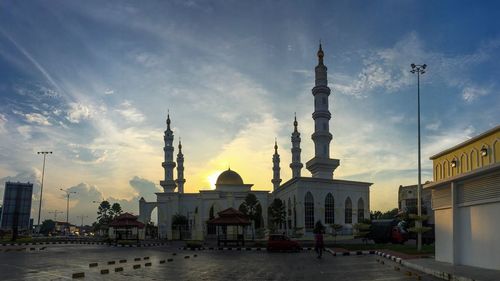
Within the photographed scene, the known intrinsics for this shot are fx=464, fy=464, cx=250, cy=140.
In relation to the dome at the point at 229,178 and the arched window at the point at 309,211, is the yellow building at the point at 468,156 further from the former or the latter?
the dome at the point at 229,178

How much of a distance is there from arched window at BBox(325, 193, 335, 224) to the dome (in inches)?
1065

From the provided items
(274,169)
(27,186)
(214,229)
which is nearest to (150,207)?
(214,229)

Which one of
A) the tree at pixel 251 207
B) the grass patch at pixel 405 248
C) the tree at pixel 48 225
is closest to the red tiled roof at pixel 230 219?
the grass patch at pixel 405 248

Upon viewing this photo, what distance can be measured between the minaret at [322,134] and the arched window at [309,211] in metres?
4.77

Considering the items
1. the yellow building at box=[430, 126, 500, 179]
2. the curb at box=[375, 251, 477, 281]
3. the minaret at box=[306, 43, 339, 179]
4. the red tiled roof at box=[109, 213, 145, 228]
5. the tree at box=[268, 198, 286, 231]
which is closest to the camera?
the curb at box=[375, 251, 477, 281]

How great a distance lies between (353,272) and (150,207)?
248 ft

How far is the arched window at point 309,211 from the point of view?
5798cm

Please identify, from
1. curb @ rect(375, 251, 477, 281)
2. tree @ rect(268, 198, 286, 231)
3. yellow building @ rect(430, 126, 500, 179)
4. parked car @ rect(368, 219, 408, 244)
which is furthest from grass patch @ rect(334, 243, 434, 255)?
tree @ rect(268, 198, 286, 231)

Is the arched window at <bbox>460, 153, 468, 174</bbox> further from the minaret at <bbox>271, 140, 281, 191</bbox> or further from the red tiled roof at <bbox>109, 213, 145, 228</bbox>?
the minaret at <bbox>271, 140, 281, 191</bbox>

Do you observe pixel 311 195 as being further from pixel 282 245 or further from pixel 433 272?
pixel 433 272

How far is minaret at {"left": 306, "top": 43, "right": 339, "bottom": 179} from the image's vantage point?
201 feet

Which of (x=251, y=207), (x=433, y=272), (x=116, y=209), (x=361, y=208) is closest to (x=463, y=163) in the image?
(x=433, y=272)

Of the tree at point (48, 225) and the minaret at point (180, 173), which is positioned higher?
the minaret at point (180, 173)

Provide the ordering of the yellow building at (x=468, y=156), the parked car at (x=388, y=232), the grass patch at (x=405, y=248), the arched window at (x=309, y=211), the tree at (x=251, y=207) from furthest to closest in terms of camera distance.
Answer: the tree at (x=251, y=207)
the arched window at (x=309, y=211)
the parked car at (x=388, y=232)
the grass patch at (x=405, y=248)
the yellow building at (x=468, y=156)
